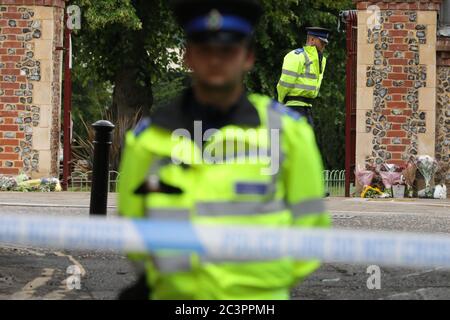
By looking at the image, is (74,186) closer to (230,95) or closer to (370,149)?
(370,149)

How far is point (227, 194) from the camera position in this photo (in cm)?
298

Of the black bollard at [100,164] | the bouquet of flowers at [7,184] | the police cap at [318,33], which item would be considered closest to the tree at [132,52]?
the bouquet of flowers at [7,184]

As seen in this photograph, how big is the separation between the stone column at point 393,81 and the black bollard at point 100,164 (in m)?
8.31

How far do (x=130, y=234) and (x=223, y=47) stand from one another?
53cm

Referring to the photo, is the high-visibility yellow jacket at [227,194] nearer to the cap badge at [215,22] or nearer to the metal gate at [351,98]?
the cap badge at [215,22]

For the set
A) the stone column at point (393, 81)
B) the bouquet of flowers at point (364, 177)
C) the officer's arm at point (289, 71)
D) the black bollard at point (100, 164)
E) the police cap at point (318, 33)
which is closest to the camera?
the black bollard at point (100, 164)

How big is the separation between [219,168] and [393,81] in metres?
15.0

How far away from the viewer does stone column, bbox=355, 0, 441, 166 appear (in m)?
17.8

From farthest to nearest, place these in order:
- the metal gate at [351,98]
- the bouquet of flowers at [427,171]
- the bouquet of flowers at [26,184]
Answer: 1. the metal gate at [351,98]
2. the bouquet of flowers at [26,184]
3. the bouquet of flowers at [427,171]

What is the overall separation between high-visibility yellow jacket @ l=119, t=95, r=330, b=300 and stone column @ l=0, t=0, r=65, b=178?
1554 cm

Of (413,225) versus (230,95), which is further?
(413,225)

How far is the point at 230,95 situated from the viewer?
3072 millimetres

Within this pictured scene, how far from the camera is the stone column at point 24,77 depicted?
18.4 meters
